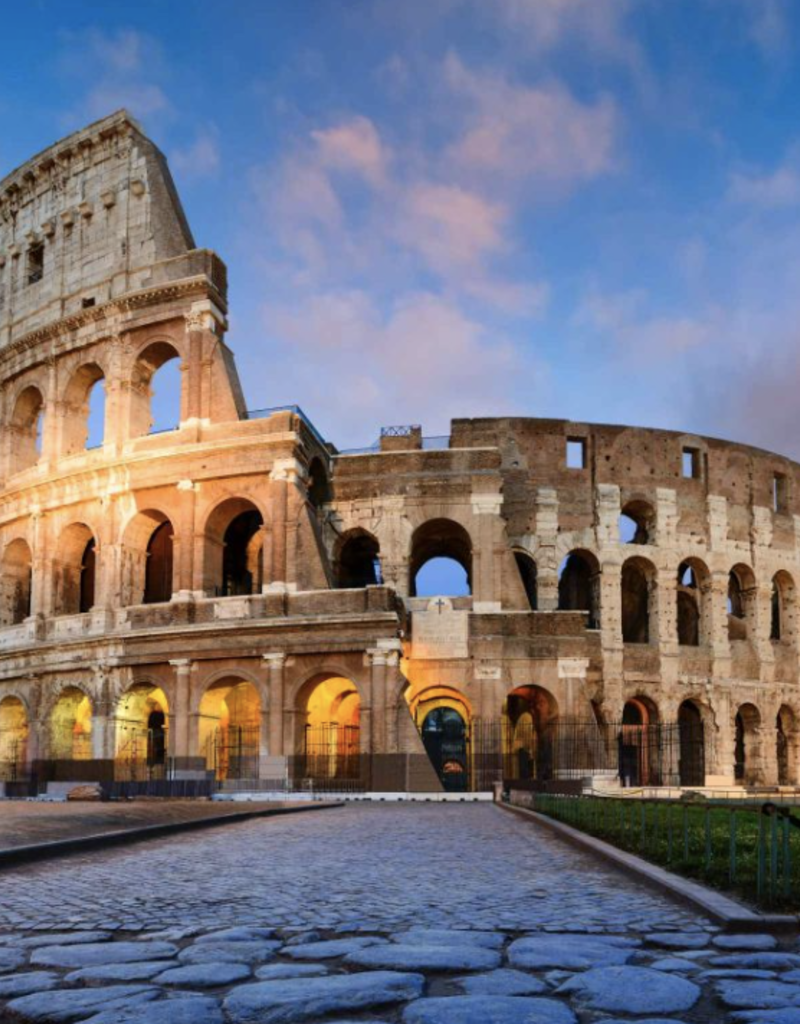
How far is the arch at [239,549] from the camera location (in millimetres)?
28719

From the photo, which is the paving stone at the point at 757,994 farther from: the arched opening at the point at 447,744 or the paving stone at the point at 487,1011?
the arched opening at the point at 447,744

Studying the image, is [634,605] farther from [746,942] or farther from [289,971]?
[289,971]

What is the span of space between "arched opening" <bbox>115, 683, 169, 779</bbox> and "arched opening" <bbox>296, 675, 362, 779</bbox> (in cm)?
369

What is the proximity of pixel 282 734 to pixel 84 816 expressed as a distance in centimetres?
1357

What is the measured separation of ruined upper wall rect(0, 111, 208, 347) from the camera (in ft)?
101

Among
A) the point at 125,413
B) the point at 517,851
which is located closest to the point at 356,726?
the point at 125,413

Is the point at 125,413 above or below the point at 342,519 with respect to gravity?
above

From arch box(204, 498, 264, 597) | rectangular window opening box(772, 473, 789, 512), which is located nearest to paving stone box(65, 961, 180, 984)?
arch box(204, 498, 264, 597)

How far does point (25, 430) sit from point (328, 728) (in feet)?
46.1

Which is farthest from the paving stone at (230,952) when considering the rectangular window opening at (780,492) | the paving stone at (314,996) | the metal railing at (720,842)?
the rectangular window opening at (780,492)

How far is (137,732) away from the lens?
28609mm

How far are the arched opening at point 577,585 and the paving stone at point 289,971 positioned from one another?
29.2 m

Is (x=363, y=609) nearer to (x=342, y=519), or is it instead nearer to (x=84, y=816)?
(x=342, y=519)

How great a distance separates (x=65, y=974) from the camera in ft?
13.6
